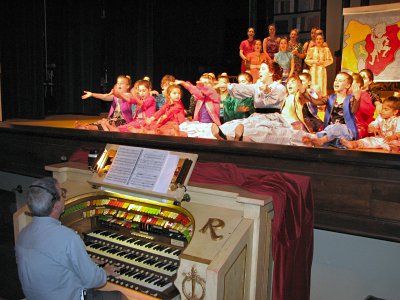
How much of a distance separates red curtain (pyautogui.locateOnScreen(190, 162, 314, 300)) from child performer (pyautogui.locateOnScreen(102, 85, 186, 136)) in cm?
294

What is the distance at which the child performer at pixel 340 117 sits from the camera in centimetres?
483

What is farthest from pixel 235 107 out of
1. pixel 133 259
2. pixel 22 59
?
pixel 22 59

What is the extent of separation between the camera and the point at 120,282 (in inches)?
96.3

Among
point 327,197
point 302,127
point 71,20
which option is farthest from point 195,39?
point 327,197

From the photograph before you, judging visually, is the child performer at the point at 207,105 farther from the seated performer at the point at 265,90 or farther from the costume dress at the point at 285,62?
the costume dress at the point at 285,62

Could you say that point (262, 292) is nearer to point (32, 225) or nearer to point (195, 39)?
point (32, 225)

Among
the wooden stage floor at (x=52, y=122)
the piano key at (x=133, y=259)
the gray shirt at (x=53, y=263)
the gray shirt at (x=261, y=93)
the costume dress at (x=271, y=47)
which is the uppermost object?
the costume dress at (x=271, y=47)

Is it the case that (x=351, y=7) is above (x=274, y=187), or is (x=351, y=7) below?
above

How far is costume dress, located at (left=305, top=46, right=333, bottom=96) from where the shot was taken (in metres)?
8.26

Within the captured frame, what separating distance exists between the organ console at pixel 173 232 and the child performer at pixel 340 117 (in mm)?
2457

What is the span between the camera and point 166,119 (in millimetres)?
5957

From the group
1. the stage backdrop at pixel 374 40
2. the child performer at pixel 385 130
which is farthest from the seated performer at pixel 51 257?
the stage backdrop at pixel 374 40

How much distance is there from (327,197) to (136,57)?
8.45m

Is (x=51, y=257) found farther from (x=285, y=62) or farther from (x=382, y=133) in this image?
(x=285, y=62)
